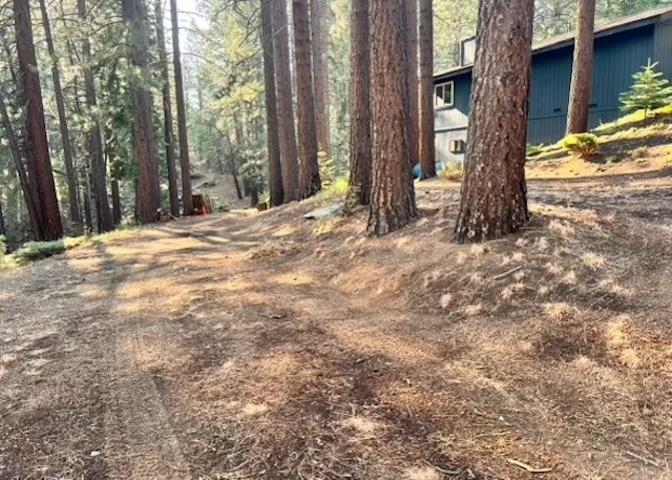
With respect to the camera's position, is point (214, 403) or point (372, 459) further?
point (214, 403)

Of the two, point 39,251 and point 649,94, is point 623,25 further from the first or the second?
point 39,251

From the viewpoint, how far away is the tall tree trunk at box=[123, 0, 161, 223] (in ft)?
44.5

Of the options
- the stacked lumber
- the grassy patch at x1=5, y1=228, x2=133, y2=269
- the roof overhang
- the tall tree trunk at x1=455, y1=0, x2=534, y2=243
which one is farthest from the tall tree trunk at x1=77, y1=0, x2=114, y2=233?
the tall tree trunk at x1=455, y1=0, x2=534, y2=243

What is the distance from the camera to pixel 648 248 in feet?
14.1

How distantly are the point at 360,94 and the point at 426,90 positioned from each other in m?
6.02

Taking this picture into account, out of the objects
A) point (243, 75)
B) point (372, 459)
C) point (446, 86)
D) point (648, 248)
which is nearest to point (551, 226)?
point (648, 248)

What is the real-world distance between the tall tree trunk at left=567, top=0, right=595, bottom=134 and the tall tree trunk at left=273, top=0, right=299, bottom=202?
7397 mm

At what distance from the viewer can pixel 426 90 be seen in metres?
13.4

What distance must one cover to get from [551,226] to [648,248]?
871 millimetres

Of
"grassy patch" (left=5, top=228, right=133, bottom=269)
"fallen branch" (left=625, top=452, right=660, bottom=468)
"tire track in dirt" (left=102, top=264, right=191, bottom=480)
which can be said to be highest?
"tire track in dirt" (left=102, top=264, right=191, bottom=480)

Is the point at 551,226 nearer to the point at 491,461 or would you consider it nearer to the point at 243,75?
the point at 491,461

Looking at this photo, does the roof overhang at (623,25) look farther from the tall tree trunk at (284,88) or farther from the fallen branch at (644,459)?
the fallen branch at (644,459)

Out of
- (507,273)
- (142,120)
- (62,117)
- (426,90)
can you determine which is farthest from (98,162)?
(507,273)

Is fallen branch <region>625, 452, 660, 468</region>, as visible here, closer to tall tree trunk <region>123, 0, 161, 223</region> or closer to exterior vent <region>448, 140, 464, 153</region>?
tall tree trunk <region>123, 0, 161, 223</region>
